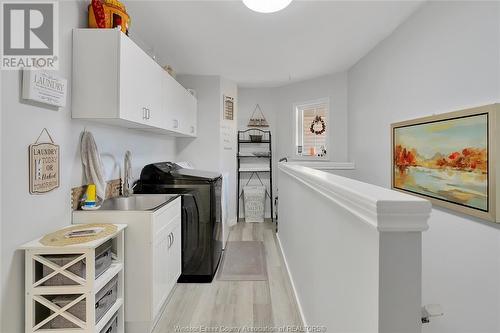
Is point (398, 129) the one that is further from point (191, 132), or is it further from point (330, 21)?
point (191, 132)

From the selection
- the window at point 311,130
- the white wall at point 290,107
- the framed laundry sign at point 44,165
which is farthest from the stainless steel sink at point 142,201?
the window at point 311,130

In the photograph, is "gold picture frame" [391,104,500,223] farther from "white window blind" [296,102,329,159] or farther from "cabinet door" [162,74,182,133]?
"cabinet door" [162,74,182,133]

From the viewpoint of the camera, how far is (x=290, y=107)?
15.8ft

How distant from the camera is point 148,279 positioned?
1.81 m

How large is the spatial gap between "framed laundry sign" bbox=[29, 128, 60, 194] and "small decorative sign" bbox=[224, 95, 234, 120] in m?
3.06

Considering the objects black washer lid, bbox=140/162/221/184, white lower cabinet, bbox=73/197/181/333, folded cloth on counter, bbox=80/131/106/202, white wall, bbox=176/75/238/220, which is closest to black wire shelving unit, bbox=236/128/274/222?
white wall, bbox=176/75/238/220

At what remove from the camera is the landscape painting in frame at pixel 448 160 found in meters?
1.62

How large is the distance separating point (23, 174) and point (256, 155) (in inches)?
148

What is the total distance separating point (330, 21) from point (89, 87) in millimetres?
2111

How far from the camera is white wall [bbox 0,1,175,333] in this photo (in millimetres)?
1244

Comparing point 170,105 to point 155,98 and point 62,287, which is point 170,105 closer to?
point 155,98

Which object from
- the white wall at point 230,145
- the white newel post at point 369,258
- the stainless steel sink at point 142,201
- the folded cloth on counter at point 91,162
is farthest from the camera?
the white wall at point 230,145

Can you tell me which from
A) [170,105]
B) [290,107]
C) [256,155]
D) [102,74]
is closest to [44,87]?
[102,74]

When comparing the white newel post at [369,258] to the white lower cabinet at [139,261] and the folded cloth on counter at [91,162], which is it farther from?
the folded cloth on counter at [91,162]
